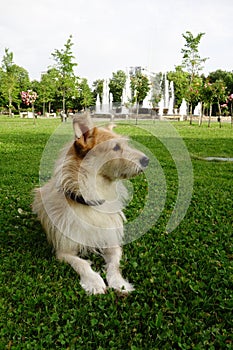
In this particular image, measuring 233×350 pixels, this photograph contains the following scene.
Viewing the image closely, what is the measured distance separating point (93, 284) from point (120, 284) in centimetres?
25

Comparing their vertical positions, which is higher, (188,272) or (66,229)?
(66,229)

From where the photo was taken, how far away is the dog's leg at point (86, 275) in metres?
3.40

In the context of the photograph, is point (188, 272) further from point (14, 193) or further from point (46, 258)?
point (14, 193)

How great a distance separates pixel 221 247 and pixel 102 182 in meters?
1.64

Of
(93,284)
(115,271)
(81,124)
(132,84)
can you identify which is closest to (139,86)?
(132,84)

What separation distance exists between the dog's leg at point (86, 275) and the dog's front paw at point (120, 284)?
91 mm

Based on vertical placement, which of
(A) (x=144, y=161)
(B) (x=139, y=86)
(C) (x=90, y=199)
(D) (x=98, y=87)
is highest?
(D) (x=98, y=87)

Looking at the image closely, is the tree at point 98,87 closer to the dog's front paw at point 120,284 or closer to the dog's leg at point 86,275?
the dog's leg at point 86,275

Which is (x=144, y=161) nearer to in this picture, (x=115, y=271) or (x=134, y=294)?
(x=115, y=271)

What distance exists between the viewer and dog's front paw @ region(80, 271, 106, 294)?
Result: 3.38 metres

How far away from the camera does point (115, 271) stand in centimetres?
371

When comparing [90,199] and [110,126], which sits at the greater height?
[110,126]

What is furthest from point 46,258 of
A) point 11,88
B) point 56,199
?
point 11,88

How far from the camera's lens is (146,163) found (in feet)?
12.3
